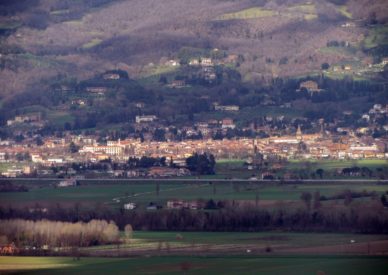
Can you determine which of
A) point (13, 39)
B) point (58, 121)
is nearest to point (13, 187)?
point (58, 121)

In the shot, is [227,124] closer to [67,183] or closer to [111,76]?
[111,76]

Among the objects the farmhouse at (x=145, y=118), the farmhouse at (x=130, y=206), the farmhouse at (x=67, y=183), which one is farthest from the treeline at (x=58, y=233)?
the farmhouse at (x=145, y=118)

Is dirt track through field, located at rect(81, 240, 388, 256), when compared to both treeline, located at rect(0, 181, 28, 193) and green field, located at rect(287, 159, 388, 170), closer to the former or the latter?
treeline, located at rect(0, 181, 28, 193)

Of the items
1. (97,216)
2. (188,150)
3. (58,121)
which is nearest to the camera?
(97,216)

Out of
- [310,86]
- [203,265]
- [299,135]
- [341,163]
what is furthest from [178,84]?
[203,265]

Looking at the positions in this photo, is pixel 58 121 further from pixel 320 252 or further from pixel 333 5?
pixel 320 252

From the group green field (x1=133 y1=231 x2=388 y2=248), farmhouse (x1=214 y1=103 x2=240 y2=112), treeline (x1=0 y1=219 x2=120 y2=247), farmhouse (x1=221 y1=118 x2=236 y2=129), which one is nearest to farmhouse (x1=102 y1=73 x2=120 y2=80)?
farmhouse (x1=214 y1=103 x2=240 y2=112)
